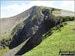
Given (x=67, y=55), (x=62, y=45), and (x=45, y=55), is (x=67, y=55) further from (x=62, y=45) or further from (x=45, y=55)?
(x=62, y=45)

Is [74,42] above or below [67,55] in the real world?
below

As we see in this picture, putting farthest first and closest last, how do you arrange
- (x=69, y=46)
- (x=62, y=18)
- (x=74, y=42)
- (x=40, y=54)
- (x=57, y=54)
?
(x=62, y=18) → (x=74, y=42) → (x=69, y=46) → (x=40, y=54) → (x=57, y=54)

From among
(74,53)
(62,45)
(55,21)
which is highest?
(74,53)

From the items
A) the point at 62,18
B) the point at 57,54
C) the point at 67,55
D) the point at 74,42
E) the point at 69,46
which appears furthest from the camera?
the point at 62,18

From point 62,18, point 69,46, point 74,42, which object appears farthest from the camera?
point 62,18

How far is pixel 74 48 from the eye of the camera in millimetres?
48281

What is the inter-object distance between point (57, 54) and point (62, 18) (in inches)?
3408

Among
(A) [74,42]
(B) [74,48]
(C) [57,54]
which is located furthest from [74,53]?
(A) [74,42]

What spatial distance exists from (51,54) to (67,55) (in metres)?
8.89

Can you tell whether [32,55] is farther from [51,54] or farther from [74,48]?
[74,48]

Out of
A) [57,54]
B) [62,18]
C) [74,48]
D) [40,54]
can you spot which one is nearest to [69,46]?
[74,48]

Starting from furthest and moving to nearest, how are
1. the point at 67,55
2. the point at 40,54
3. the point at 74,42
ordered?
the point at 74,42, the point at 40,54, the point at 67,55

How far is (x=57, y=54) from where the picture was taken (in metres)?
44.2

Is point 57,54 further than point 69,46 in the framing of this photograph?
No
